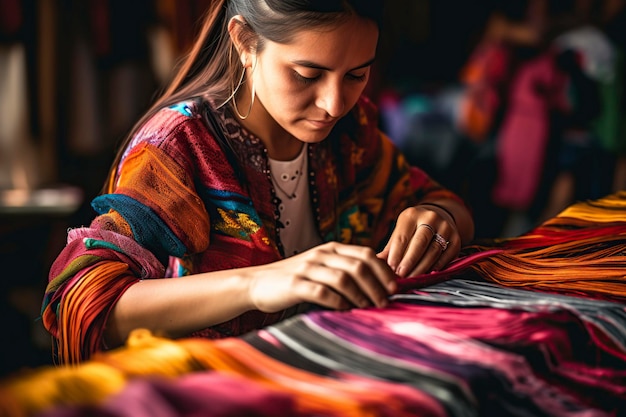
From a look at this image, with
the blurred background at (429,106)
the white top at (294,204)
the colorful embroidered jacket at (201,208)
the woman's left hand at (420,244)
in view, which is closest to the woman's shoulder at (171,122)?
the colorful embroidered jacket at (201,208)

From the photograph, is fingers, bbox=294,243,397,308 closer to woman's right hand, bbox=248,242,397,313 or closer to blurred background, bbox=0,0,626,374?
woman's right hand, bbox=248,242,397,313

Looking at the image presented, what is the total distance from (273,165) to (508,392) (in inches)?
26.8

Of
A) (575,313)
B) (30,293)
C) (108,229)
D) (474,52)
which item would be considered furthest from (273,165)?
(474,52)

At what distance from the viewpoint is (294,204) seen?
4.02 ft

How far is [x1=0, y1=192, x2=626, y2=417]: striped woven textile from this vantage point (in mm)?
474

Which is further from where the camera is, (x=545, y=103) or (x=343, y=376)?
(x=545, y=103)

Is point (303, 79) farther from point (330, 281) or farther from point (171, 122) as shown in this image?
point (330, 281)

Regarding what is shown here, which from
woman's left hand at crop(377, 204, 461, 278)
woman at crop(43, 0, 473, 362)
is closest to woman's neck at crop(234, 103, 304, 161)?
woman at crop(43, 0, 473, 362)

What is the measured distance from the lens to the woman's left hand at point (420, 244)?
87cm

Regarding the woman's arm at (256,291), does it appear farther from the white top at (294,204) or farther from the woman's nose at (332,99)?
the white top at (294,204)

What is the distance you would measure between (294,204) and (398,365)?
0.67 m

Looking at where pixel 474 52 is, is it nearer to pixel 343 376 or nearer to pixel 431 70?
pixel 431 70

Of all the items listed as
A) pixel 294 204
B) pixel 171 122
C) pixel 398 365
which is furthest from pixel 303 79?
pixel 398 365

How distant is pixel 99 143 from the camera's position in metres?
3.06
